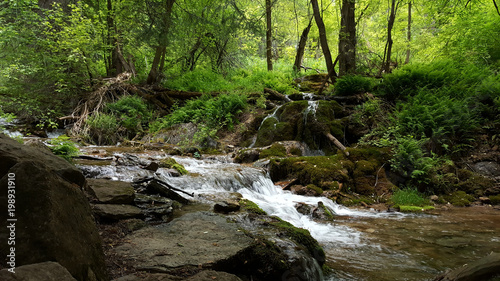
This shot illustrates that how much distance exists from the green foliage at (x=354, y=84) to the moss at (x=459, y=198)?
5977 mm

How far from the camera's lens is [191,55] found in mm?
18641

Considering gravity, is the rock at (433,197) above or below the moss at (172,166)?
below

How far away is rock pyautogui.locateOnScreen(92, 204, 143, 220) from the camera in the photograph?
328cm

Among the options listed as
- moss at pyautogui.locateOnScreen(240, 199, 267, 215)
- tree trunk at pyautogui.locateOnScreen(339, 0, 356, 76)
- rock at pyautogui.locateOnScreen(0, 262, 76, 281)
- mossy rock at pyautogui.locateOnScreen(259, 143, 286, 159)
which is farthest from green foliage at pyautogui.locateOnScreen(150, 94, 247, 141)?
rock at pyautogui.locateOnScreen(0, 262, 76, 281)

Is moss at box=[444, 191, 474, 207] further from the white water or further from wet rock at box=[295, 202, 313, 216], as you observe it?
wet rock at box=[295, 202, 313, 216]

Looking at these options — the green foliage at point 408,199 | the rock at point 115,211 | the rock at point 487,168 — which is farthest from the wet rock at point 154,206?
the rock at point 487,168

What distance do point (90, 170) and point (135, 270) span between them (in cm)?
431

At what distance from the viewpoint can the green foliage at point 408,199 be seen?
6.87m

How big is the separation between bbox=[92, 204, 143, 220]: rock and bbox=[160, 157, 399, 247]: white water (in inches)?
70.4

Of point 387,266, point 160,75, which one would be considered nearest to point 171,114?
point 160,75

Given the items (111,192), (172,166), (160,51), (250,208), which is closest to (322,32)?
(160,51)

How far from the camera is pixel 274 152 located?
9578mm

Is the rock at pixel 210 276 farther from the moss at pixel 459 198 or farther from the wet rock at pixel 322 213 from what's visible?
the moss at pixel 459 198

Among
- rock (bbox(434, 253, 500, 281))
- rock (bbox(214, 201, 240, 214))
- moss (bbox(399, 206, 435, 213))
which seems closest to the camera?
rock (bbox(434, 253, 500, 281))
